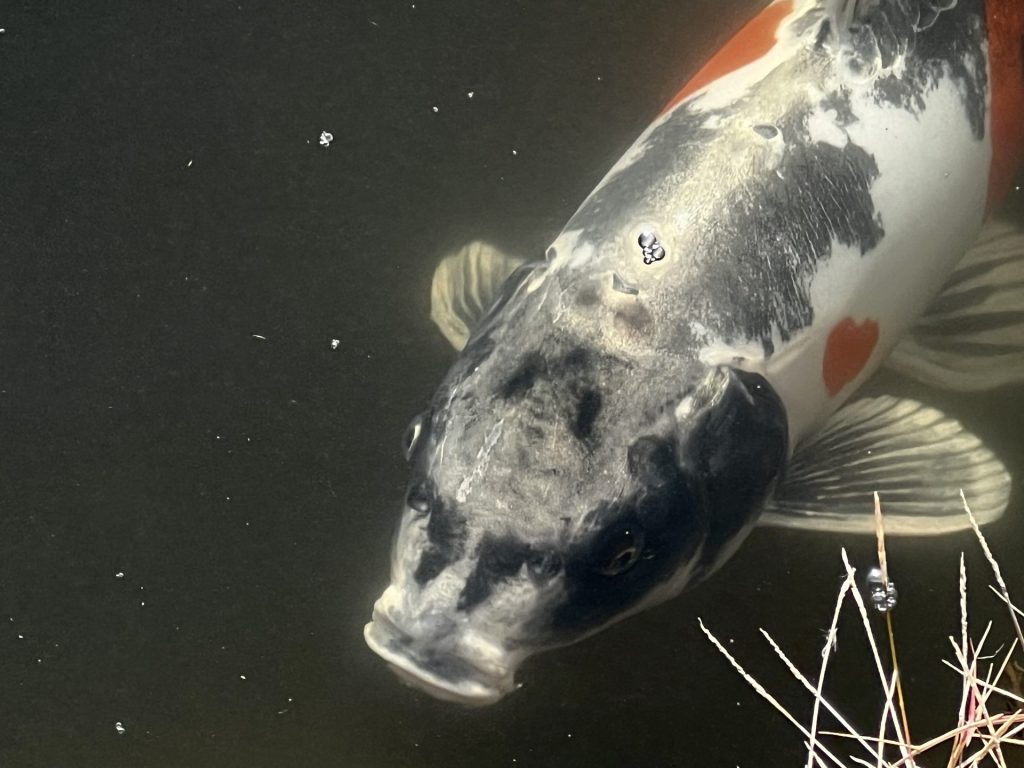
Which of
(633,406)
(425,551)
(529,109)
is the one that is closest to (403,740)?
(425,551)

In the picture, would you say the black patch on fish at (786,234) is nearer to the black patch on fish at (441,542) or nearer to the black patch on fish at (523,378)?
the black patch on fish at (523,378)

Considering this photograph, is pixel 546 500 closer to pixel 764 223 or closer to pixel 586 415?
pixel 586 415

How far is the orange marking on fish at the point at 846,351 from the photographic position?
2.04 metres

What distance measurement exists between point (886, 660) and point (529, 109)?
1.89 meters

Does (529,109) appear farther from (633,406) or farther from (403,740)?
(403,740)

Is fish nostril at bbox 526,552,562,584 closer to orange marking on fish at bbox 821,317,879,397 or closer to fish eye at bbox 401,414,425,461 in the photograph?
fish eye at bbox 401,414,425,461

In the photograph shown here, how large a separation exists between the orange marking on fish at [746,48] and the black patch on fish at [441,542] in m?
1.05

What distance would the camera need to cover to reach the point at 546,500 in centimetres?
173

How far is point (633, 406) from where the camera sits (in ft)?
5.73

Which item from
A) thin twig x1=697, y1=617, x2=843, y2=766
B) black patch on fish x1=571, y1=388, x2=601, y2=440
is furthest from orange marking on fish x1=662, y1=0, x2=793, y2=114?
thin twig x1=697, y1=617, x2=843, y2=766

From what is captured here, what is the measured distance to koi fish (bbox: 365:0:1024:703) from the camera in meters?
1.75

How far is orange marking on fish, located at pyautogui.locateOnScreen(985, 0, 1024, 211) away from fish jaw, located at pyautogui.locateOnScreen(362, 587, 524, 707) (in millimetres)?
1573

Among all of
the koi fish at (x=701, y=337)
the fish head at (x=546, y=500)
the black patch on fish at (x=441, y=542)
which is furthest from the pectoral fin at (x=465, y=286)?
the black patch on fish at (x=441, y=542)

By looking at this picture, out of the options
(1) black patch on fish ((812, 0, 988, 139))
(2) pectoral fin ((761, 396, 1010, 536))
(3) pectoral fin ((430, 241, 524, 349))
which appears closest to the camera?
(1) black patch on fish ((812, 0, 988, 139))
